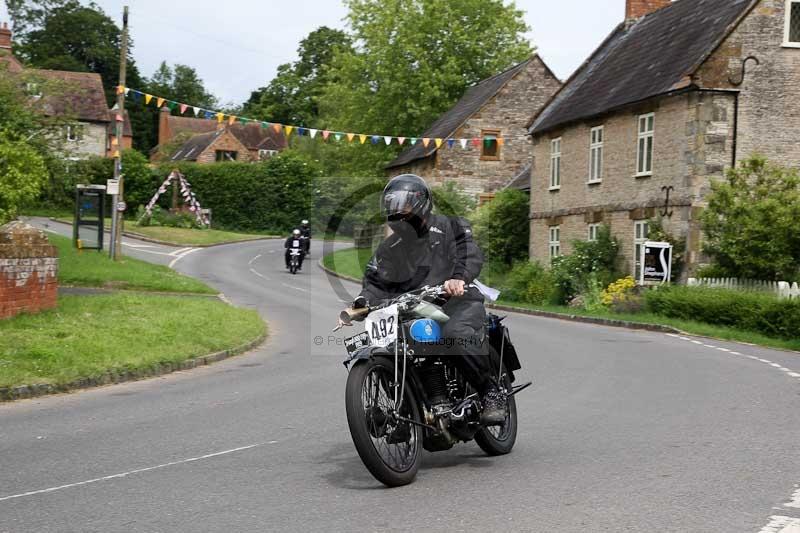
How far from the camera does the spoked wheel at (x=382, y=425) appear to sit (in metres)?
6.27

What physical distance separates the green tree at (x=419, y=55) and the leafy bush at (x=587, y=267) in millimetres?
28727

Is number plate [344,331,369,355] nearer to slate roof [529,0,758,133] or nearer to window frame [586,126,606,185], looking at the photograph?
slate roof [529,0,758,133]

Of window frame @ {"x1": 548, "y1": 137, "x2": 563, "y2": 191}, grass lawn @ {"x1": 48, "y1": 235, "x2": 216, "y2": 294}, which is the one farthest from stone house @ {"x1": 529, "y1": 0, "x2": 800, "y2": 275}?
grass lawn @ {"x1": 48, "y1": 235, "x2": 216, "y2": 294}

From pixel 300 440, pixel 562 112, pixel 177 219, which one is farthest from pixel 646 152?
pixel 177 219

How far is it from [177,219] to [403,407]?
5763 cm

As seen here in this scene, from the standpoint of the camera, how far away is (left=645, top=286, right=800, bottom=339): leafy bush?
2064 centimetres

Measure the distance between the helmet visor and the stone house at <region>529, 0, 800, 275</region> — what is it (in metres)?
22.0

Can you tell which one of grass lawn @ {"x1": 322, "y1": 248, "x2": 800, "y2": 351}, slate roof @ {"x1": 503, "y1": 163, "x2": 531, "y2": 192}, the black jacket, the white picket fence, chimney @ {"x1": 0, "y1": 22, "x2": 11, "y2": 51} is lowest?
grass lawn @ {"x1": 322, "y1": 248, "x2": 800, "y2": 351}

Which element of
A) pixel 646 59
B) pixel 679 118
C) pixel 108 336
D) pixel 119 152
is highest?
pixel 646 59

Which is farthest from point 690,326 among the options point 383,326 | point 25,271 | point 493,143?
point 493,143

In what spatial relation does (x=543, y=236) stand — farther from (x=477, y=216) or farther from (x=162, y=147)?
(x=162, y=147)

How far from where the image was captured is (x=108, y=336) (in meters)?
14.9

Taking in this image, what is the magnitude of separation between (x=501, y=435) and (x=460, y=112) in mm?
47836

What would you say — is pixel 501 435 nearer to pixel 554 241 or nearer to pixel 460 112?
pixel 554 241
